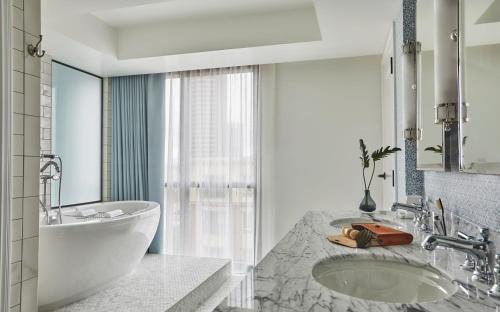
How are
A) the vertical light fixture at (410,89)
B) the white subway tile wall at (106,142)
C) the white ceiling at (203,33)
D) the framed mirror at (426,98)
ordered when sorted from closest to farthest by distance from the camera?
the framed mirror at (426,98), the vertical light fixture at (410,89), the white ceiling at (203,33), the white subway tile wall at (106,142)

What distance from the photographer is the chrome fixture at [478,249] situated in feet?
2.56

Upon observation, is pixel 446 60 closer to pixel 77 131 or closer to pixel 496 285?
pixel 496 285

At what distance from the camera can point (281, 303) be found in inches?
25.7

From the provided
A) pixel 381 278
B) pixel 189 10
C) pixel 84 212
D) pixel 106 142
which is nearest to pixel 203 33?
pixel 189 10

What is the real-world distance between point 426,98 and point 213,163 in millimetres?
2522

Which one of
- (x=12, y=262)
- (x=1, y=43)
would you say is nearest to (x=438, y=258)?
(x=12, y=262)

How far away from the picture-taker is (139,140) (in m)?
3.99

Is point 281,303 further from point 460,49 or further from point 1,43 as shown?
point 1,43

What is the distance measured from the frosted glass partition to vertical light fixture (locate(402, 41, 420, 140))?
10.8 ft

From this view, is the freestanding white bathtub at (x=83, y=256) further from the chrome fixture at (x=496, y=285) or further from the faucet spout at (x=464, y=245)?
the chrome fixture at (x=496, y=285)

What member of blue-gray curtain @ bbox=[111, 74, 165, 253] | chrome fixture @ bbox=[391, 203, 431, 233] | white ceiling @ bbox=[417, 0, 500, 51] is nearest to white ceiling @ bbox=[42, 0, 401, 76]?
blue-gray curtain @ bbox=[111, 74, 165, 253]

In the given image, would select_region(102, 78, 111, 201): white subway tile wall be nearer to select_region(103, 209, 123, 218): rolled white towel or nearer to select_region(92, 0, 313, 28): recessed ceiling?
select_region(103, 209, 123, 218): rolled white towel

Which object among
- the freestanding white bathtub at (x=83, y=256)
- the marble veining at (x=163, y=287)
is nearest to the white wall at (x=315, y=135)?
the marble veining at (x=163, y=287)

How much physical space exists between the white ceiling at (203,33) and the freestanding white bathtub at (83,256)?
1580 mm
